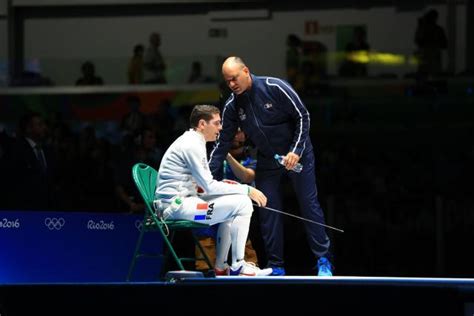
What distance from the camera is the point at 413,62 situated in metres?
14.0

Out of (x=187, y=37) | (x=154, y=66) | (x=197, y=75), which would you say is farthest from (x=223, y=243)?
(x=187, y=37)

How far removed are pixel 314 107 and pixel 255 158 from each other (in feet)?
17.6

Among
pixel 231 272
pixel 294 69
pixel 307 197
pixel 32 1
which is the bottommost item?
pixel 231 272

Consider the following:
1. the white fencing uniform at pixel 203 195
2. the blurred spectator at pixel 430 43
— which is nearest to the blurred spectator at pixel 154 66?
the blurred spectator at pixel 430 43

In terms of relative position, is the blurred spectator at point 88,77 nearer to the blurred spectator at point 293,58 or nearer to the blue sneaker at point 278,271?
the blurred spectator at point 293,58

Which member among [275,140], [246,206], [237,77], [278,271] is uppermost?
[237,77]

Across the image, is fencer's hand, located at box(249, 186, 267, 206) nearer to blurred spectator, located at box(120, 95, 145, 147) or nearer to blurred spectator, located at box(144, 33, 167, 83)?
blurred spectator, located at box(120, 95, 145, 147)

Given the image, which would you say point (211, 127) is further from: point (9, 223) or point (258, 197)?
point (9, 223)

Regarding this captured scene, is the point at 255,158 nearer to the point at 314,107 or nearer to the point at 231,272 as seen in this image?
the point at 231,272

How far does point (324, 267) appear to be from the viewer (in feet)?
23.7

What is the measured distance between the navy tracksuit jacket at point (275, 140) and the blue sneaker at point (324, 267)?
0.19 feet

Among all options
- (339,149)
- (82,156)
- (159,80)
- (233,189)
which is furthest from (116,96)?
(233,189)

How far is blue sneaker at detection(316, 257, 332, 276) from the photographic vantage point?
23.6 feet

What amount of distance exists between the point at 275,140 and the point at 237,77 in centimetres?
52
